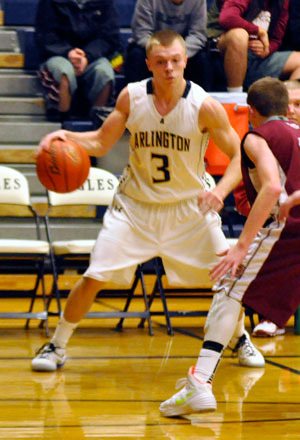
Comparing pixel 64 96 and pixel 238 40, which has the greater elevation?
pixel 238 40

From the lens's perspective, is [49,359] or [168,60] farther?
[49,359]

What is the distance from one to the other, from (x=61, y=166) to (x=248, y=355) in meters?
1.51

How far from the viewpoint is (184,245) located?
17.9 ft

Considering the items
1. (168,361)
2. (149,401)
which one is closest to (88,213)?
→ (168,361)

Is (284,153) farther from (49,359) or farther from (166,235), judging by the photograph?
(49,359)

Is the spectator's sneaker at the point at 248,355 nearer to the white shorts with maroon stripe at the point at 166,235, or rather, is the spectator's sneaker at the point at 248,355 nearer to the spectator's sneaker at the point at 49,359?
the white shorts with maroon stripe at the point at 166,235

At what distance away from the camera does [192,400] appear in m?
4.32

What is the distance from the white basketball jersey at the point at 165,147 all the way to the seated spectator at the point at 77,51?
10.2 ft

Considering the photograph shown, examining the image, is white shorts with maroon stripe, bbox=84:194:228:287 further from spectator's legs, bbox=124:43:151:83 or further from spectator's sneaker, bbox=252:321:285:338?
spectator's legs, bbox=124:43:151:83

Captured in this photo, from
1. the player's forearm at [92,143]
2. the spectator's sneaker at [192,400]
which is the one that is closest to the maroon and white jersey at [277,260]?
the spectator's sneaker at [192,400]

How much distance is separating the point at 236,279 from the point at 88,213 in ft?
13.8

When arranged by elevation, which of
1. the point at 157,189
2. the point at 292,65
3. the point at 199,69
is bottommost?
the point at 199,69

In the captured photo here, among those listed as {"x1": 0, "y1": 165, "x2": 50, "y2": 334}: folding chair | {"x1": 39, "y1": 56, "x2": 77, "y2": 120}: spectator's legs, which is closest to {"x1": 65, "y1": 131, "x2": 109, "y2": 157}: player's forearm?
{"x1": 0, "y1": 165, "x2": 50, "y2": 334}: folding chair

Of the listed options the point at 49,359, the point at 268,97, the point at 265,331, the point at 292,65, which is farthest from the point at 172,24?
the point at 268,97
